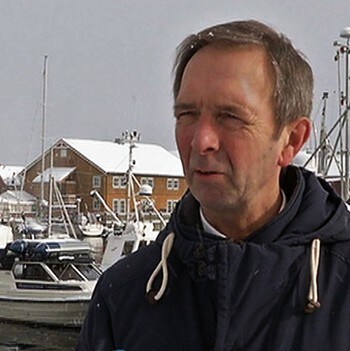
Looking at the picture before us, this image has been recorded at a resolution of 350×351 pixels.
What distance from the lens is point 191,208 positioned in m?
2.35

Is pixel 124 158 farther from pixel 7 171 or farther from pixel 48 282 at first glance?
pixel 48 282

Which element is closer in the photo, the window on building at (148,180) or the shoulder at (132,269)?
the shoulder at (132,269)

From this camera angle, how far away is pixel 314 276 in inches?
81.5

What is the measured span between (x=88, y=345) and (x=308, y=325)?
71cm

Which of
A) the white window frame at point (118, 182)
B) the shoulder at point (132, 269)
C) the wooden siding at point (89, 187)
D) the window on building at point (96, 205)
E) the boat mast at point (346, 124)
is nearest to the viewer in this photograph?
the shoulder at point (132, 269)

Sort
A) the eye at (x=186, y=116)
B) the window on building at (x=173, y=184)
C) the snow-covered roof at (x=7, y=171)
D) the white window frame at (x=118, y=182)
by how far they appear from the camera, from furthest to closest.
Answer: the snow-covered roof at (x=7, y=171)
the window on building at (x=173, y=184)
the white window frame at (x=118, y=182)
the eye at (x=186, y=116)

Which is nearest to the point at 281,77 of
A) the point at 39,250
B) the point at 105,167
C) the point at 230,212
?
the point at 230,212

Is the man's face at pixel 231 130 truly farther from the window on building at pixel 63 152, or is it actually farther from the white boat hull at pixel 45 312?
the window on building at pixel 63 152

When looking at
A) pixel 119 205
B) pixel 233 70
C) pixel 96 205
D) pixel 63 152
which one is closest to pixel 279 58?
pixel 233 70

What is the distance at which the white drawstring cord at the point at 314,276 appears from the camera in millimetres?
2051

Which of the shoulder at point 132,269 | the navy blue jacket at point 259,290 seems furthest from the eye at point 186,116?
the shoulder at point 132,269

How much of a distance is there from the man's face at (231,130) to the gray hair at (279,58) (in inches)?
0.9

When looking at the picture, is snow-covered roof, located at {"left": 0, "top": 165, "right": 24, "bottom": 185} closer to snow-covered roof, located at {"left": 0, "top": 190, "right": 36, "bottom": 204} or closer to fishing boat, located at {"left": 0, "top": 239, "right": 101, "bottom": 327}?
snow-covered roof, located at {"left": 0, "top": 190, "right": 36, "bottom": 204}

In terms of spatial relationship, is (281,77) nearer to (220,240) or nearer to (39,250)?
(220,240)
